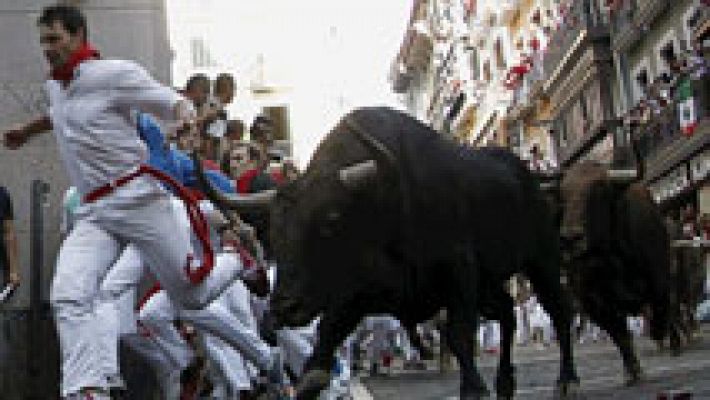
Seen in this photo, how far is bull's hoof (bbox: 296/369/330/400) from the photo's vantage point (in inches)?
208

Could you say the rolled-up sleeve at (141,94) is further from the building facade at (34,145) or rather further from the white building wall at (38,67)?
the white building wall at (38,67)

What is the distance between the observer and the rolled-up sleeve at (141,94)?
5363mm

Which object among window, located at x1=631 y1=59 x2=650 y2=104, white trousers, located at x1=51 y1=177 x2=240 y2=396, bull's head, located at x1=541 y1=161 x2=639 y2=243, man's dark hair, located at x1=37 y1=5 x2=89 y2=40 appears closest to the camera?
white trousers, located at x1=51 y1=177 x2=240 y2=396

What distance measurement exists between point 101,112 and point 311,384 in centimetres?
150

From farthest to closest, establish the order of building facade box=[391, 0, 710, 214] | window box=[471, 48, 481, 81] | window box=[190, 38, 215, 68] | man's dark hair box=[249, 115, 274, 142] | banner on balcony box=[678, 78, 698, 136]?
window box=[190, 38, 215, 68] → window box=[471, 48, 481, 81] → building facade box=[391, 0, 710, 214] → banner on balcony box=[678, 78, 698, 136] → man's dark hair box=[249, 115, 274, 142]

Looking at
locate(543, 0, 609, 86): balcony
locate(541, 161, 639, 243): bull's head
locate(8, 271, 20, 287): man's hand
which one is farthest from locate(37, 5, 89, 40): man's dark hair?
locate(543, 0, 609, 86): balcony

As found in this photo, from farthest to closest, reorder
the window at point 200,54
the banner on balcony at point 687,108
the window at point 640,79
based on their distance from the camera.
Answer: the window at point 200,54 → the window at point 640,79 → the banner on balcony at point 687,108

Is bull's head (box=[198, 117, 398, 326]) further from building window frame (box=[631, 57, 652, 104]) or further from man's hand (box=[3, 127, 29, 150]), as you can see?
building window frame (box=[631, 57, 652, 104])

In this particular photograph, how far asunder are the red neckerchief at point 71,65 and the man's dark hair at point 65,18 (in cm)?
9

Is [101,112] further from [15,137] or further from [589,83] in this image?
[589,83]

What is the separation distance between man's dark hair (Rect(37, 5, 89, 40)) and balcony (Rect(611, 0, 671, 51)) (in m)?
25.0

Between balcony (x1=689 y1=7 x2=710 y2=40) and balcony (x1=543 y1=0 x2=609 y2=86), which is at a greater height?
balcony (x1=543 y1=0 x2=609 y2=86)

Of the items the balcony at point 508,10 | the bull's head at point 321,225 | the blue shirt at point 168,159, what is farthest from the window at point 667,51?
the bull's head at point 321,225

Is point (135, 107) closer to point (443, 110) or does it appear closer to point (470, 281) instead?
point (470, 281)
